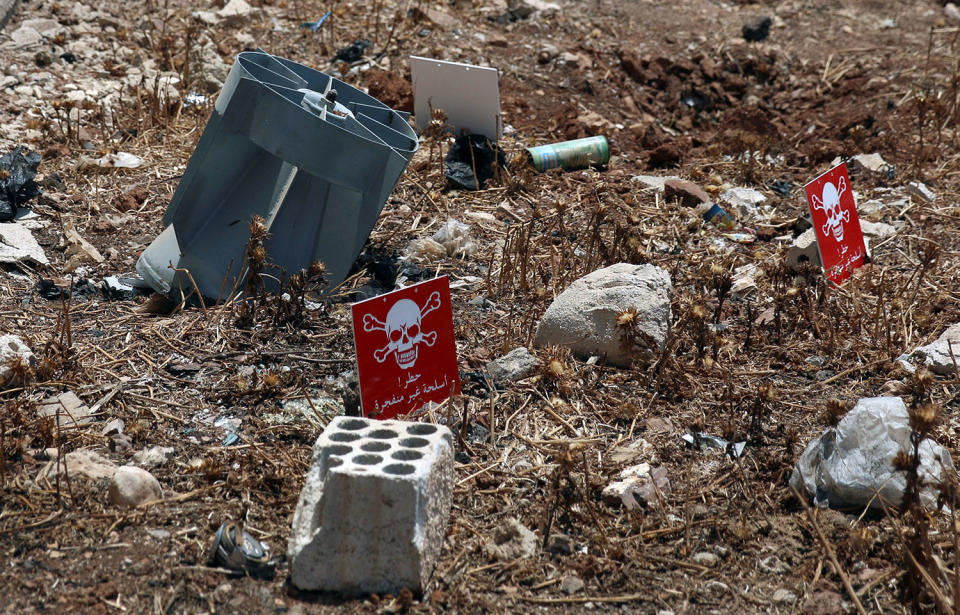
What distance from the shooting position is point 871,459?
2.23 m

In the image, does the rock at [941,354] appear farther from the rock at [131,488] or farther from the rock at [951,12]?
the rock at [951,12]

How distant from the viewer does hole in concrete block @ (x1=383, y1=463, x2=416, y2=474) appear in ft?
6.23

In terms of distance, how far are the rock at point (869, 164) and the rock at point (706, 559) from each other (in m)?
3.17

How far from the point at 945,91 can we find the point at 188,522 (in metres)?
5.27

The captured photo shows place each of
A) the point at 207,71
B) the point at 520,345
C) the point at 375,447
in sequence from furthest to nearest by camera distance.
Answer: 1. the point at 207,71
2. the point at 520,345
3. the point at 375,447

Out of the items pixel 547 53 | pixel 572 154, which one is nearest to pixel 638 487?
pixel 572 154

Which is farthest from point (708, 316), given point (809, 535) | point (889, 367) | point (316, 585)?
point (316, 585)

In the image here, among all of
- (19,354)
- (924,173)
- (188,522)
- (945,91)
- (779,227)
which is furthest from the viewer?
(945,91)

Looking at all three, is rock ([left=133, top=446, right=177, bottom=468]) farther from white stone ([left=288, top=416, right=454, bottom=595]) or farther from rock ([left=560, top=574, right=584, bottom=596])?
rock ([left=560, top=574, right=584, bottom=596])

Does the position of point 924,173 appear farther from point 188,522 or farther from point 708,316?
point 188,522

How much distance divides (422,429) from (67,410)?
44.2 inches

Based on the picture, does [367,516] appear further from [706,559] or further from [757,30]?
[757,30]

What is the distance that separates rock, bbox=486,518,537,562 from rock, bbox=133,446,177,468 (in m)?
0.91

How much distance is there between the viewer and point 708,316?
3256 millimetres
